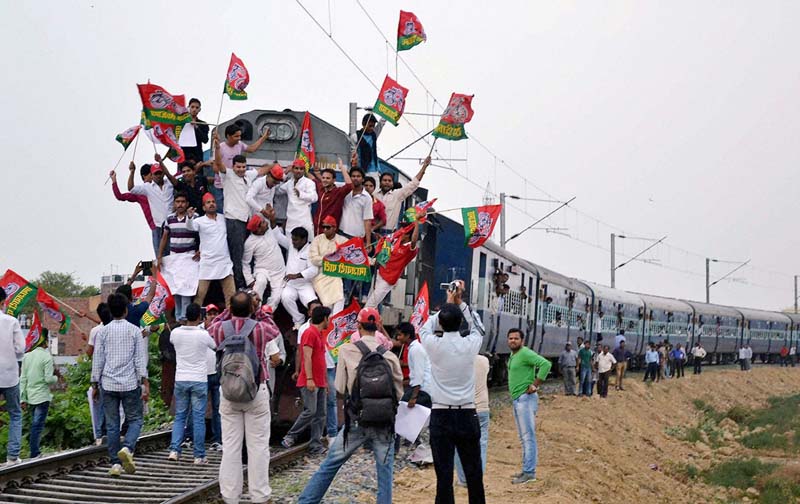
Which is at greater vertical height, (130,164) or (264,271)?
(130,164)

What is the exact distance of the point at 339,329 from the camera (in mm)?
11641

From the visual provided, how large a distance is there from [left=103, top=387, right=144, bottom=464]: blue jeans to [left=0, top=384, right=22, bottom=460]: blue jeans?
129 cm

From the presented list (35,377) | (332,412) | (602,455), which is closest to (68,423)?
(35,377)

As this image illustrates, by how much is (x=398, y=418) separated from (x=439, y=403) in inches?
31.6

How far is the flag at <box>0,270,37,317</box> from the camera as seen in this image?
1313 cm

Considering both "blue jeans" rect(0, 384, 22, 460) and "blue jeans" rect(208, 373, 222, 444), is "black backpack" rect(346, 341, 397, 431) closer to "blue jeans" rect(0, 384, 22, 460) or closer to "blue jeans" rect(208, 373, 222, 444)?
"blue jeans" rect(208, 373, 222, 444)

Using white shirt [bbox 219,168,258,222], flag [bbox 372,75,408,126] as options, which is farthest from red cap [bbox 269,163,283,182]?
flag [bbox 372,75,408,126]

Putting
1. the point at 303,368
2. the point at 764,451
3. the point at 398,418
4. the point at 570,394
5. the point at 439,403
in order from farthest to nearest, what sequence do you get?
the point at 570,394, the point at 764,451, the point at 303,368, the point at 398,418, the point at 439,403

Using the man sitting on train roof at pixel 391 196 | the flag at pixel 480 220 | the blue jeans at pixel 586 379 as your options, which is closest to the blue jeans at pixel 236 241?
the man sitting on train roof at pixel 391 196

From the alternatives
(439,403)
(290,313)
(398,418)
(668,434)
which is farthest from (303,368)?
(668,434)

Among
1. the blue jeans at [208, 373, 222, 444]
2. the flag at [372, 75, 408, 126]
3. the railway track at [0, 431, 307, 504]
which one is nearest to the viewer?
the railway track at [0, 431, 307, 504]

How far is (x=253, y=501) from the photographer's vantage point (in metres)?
8.62

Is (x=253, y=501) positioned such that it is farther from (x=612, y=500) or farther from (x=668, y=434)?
(x=668, y=434)

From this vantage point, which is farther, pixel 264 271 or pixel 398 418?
pixel 264 271
